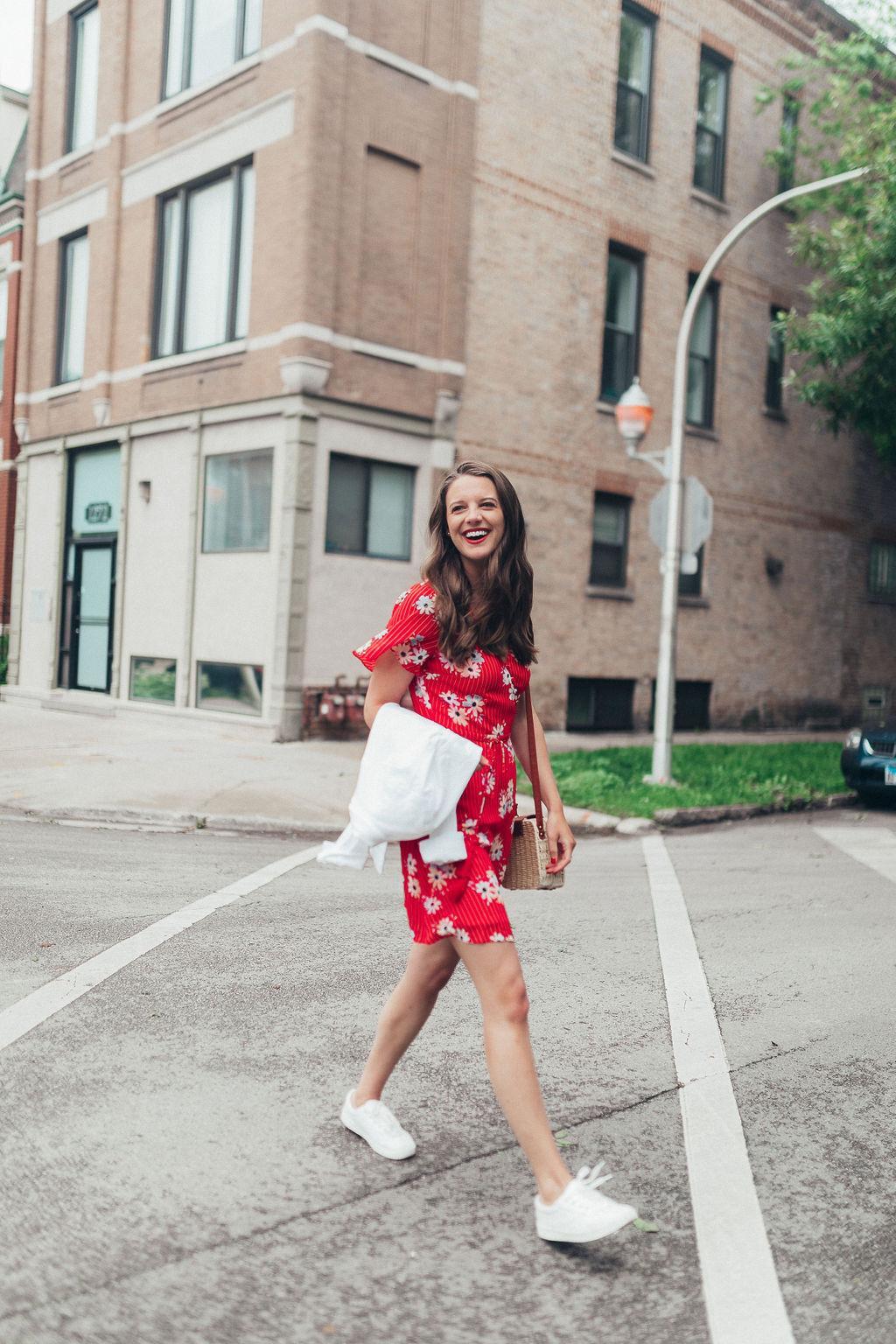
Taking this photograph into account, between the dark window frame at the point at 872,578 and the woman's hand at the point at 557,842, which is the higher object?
the dark window frame at the point at 872,578


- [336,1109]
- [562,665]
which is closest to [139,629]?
[562,665]

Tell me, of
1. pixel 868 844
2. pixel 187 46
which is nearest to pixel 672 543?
pixel 868 844

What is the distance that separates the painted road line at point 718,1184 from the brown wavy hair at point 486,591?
60.6 inches

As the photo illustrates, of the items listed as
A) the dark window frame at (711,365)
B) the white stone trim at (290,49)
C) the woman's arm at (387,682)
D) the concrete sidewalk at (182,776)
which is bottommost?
the concrete sidewalk at (182,776)

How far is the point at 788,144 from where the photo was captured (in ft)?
70.0

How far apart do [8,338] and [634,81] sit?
1173cm

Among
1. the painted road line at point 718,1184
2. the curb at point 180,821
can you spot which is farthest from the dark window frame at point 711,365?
the painted road line at point 718,1184

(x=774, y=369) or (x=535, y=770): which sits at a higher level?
(x=774, y=369)

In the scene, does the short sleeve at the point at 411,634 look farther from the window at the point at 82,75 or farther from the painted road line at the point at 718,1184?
the window at the point at 82,75

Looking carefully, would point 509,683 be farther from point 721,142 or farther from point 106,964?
point 721,142

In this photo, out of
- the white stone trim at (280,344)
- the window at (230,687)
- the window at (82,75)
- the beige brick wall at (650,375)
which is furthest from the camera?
the window at (82,75)

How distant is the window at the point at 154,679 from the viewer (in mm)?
17688

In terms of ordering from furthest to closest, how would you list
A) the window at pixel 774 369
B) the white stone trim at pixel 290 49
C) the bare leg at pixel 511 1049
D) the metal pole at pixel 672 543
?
the window at pixel 774 369
the white stone trim at pixel 290 49
the metal pole at pixel 672 543
the bare leg at pixel 511 1049

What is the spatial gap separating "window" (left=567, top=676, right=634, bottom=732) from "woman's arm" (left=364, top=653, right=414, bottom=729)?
15.8 meters
